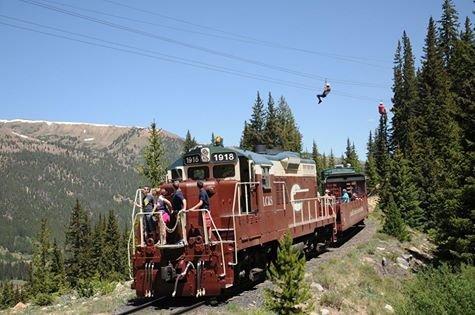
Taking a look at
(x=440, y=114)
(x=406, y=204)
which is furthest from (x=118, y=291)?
(x=440, y=114)

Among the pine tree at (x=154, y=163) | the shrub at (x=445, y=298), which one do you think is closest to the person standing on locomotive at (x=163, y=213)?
the shrub at (x=445, y=298)

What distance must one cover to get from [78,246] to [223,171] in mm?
63322

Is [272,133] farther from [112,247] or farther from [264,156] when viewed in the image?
[264,156]

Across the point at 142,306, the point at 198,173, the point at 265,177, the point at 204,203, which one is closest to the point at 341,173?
the point at 265,177

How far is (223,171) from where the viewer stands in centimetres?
1453

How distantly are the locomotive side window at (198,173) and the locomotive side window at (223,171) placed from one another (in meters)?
0.28

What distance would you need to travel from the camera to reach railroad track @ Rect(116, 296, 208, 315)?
11825mm

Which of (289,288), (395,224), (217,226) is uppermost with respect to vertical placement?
(217,226)

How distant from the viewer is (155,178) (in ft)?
94.6

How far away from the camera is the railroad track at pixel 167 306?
466 inches

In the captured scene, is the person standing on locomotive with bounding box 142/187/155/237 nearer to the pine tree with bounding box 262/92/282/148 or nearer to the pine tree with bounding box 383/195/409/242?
the pine tree with bounding box 383/195/409/242

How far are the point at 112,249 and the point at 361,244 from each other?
6140 cm

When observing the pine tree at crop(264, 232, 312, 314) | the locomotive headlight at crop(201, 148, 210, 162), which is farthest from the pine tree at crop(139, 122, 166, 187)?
the pine tree at crop(264, 232, 312, 314)

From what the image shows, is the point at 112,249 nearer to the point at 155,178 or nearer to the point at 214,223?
the point at 155,178
